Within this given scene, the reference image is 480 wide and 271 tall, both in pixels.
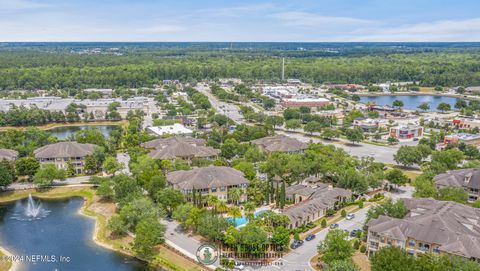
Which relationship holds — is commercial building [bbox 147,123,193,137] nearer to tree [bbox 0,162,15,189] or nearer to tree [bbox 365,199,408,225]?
tree [bbox 0,162,15,189]

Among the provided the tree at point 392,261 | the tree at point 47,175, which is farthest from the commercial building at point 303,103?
the tree at point 392,261

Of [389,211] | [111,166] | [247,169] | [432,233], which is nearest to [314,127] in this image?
[247,169]

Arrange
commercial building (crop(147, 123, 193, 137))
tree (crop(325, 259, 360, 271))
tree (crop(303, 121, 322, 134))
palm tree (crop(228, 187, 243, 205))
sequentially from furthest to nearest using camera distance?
tree (crop(303, 121, 322, 134))
commercial building (crop(147, 123, 193, 137))
palm tree (crop(228, 187, 243, 205))
tree (crop(325, 259, 360, 271))

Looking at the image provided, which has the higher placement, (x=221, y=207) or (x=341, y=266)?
(x=341, y=266)

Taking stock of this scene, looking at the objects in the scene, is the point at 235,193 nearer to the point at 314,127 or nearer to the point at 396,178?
the point at 396,178

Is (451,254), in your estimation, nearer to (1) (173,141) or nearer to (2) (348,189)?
(2) (348,189)

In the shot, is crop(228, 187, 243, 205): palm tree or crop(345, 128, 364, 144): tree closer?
crop(228, 187, 243, 205): palm tree

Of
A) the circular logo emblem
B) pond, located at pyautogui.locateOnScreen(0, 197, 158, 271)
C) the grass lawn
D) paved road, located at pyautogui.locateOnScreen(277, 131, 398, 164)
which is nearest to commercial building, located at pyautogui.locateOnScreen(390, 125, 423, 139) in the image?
paved road, located at pyautogui.locateOnScreen(277, 131, 398, 164)
